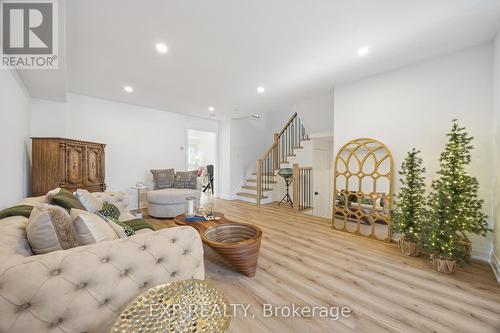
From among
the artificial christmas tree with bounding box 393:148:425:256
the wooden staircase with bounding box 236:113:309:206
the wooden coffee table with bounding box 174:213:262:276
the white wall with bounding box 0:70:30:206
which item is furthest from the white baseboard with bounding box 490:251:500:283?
the white wall with bounding box 0:70:30:206

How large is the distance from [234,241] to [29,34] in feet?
9.78

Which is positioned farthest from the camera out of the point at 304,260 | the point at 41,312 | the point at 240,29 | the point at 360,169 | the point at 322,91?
the point at 322,91

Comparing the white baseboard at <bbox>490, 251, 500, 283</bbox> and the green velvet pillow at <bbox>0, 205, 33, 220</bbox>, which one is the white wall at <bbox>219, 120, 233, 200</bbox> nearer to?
the green velvet pillow at <bbox>0, 205, 33, 220</bbox>

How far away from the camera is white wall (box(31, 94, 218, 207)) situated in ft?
12.5

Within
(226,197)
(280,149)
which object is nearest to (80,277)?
(226,197)

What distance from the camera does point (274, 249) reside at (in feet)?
9.13

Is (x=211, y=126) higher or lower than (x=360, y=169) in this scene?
higher

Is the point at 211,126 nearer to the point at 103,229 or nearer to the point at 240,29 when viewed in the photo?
the point at 240,29

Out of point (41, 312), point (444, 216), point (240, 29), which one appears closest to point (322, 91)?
point (240, 29)

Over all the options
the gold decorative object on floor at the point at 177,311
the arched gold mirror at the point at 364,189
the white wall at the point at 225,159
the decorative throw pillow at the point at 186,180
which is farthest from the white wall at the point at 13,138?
the arched gold mirror at the point at 364,189

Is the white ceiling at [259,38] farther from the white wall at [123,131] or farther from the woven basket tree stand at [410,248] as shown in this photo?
the woven basket tree stand at [410,248]

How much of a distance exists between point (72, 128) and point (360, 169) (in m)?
5.79

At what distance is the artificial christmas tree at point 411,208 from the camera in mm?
2592

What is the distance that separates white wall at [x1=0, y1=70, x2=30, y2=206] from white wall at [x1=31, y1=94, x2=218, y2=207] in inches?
22.3
